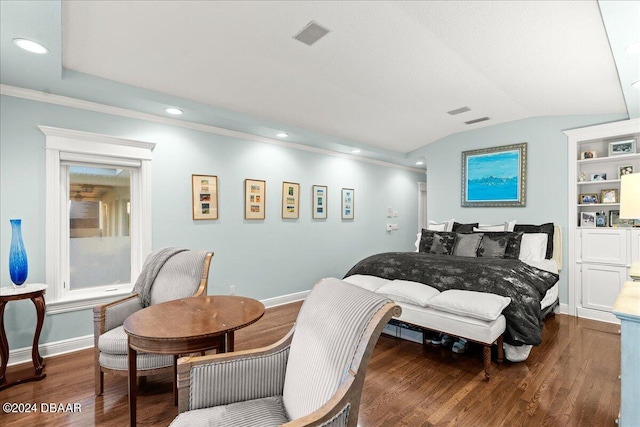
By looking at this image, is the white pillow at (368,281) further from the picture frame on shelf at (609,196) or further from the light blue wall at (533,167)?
the picture frame on shelf at (609,196)

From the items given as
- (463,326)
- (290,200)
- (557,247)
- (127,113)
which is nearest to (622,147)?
(557,247)

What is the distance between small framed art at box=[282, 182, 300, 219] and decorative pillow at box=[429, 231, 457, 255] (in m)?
2.02

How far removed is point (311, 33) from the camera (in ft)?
7.94

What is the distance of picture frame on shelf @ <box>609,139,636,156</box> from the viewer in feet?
12.4

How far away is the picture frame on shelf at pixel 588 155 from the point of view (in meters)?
4.06

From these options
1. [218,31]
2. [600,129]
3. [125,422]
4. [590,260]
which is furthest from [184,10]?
[590,260]

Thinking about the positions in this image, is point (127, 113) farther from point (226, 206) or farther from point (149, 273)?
point (149, 273)

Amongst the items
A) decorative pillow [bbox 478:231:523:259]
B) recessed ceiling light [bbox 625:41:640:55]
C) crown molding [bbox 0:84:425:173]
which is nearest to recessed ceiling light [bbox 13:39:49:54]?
crown molding [bbox 0:84:425:173]

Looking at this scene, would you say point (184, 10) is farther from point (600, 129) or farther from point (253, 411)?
point (600, 129)

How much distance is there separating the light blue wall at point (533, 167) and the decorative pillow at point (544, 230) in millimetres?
281

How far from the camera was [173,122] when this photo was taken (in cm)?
357

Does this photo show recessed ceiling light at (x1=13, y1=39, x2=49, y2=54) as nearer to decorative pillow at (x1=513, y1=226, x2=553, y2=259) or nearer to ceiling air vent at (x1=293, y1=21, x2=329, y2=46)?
ceiling air vent at (x1=293, y1=21, x2=329, y2=46)

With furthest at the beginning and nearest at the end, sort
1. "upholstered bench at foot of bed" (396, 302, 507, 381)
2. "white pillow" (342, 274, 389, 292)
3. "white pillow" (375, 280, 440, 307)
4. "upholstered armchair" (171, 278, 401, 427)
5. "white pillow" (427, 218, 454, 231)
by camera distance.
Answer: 1. "white pillow" (427, 218, 454, 231)
2. "white pillow" (342, 274, 389, 292)
3. "white pillow" (375, 280, 440, 307)
4. "upholstered bench at foot of bed" (396, 302, 507, 381)
5. "upholstered armchair" (171, 278, 401, 427)

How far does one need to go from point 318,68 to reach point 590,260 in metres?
4.03
